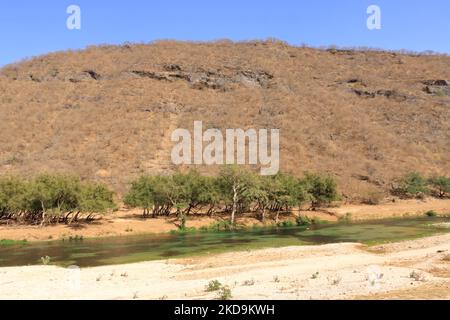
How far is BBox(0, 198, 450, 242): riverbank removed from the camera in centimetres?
4522

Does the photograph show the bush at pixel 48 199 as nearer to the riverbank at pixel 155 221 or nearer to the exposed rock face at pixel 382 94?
the riverbank at pixel 155 221

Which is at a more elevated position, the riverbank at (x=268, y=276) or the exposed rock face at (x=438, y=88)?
the exposed rock face at (x=438, y=88)

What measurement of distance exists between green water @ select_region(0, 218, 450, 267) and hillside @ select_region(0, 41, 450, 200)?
28.4 meters

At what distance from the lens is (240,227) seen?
53.4m

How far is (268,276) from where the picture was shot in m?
20.4

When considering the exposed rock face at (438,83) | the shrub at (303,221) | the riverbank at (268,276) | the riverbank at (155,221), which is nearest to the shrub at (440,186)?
the riverbank at (155,221)

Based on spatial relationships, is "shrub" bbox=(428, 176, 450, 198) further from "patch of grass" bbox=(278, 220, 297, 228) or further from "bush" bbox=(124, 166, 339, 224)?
"patch of grass" bbox=(278, 220, 297, 228)

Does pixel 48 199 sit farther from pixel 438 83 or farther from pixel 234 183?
pixel 438 83

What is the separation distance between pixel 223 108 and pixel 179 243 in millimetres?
64677

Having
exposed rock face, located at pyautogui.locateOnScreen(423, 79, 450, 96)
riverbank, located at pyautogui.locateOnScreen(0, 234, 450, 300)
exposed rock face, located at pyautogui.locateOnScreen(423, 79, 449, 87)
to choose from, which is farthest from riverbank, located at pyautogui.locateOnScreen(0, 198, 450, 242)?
exposed rock face, located at pyautogui.locateOnScreen(423, 79, 449, 87)

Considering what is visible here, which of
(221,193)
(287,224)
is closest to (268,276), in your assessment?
(287,224)

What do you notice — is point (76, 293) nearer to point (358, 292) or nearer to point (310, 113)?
point (358, 292)

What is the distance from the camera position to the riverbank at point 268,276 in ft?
53.4

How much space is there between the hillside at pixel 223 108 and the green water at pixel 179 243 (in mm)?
28377
